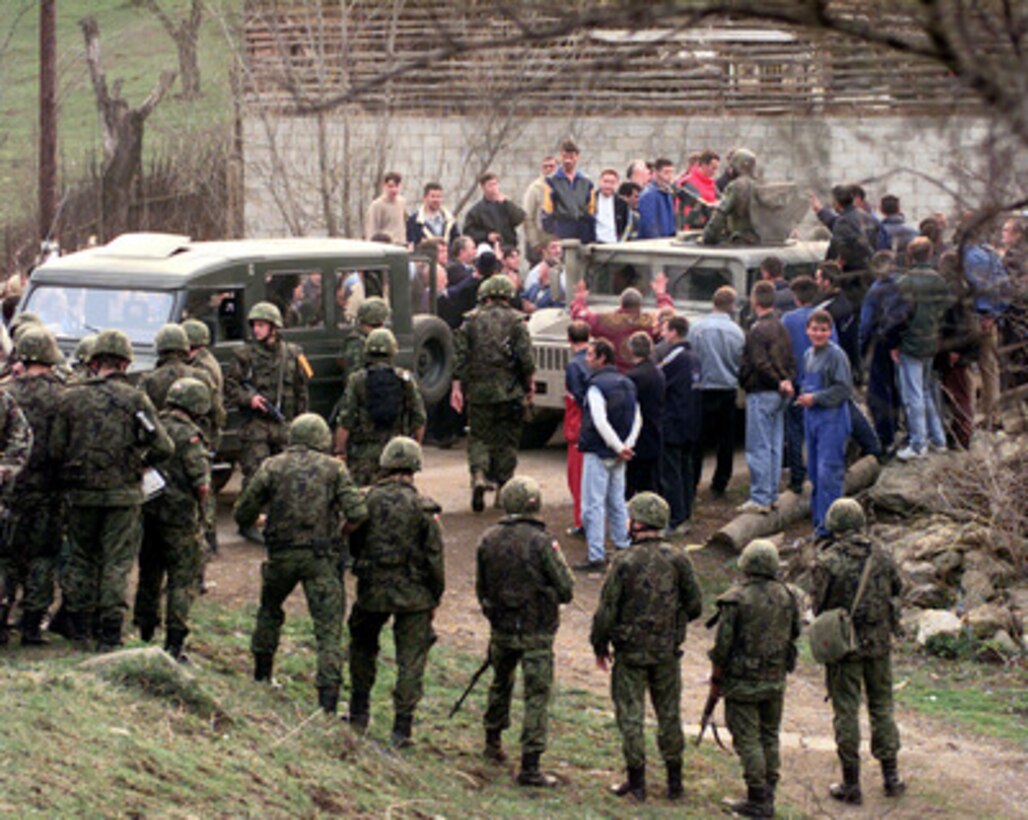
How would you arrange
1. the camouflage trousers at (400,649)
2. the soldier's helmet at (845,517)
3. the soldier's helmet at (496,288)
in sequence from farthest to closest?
the soldier's helmet at (496,288), the soldier's helmet at (845,517), the camouflage trousers at (400,649)

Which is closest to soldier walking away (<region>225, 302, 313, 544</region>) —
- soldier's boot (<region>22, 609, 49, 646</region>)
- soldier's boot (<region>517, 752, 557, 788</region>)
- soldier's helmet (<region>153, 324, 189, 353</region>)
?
soldier's helmet (<region>153, 324, 189, 353</region>)

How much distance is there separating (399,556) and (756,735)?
2067mm

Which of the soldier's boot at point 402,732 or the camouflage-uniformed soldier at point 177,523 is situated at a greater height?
the camouflage-uniformed soldier at point 177,523

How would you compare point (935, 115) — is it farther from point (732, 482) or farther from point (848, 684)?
point (732, 482)

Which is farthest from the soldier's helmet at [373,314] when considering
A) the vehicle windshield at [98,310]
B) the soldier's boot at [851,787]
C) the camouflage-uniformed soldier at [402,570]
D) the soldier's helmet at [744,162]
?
the soldier's helmet at [744,162]

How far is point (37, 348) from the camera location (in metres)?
11.4

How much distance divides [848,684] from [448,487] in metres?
6.35

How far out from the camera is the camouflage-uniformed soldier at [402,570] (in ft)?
34.9

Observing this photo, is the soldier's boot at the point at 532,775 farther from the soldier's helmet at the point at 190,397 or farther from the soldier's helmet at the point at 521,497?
the soldier's helmet at the point at 190,397

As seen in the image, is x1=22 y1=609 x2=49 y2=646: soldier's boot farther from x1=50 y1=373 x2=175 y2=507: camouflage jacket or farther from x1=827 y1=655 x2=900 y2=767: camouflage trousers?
x1=827 y1=655 x2=900 y2=767: camouflage trousers

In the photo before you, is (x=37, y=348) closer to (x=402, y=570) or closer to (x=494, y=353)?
(x=402, y=570)

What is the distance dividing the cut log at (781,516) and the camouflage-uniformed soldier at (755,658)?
4.82 m

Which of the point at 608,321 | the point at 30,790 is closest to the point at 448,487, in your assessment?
the point at 608,321

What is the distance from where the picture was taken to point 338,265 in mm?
15875
